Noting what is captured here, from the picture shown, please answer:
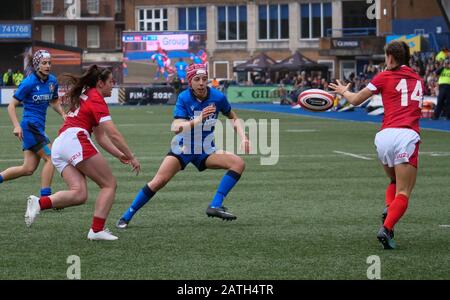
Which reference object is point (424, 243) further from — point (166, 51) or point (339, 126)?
point (166, 51)

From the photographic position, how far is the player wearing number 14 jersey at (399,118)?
11.4 metres

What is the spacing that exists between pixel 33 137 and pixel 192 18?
273 feet

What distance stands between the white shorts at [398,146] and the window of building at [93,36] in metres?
96.2

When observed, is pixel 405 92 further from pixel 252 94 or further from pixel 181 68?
pixel 181 68

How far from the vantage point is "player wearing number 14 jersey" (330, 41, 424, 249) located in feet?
37.5

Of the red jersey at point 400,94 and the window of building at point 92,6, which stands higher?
the window of building at point 92,6

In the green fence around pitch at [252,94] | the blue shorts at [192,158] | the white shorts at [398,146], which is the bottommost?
the green fence around pitch at [252,94]

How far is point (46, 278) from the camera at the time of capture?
9695mm

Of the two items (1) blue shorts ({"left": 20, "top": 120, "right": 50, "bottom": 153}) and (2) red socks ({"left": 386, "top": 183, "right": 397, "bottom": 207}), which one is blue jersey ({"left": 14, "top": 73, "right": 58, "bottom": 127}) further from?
(2) red socks ({"left": 386, "top": 183, "right": 397, "bottom": 207})

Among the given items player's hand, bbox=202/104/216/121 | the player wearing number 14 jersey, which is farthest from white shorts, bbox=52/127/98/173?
the player wearing number 14 jersey

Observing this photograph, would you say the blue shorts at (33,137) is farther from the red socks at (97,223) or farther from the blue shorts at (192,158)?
the red socks at (97,223)

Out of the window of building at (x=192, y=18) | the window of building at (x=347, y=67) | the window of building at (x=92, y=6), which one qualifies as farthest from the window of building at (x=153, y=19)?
the window of building at (x=347, y=67)
